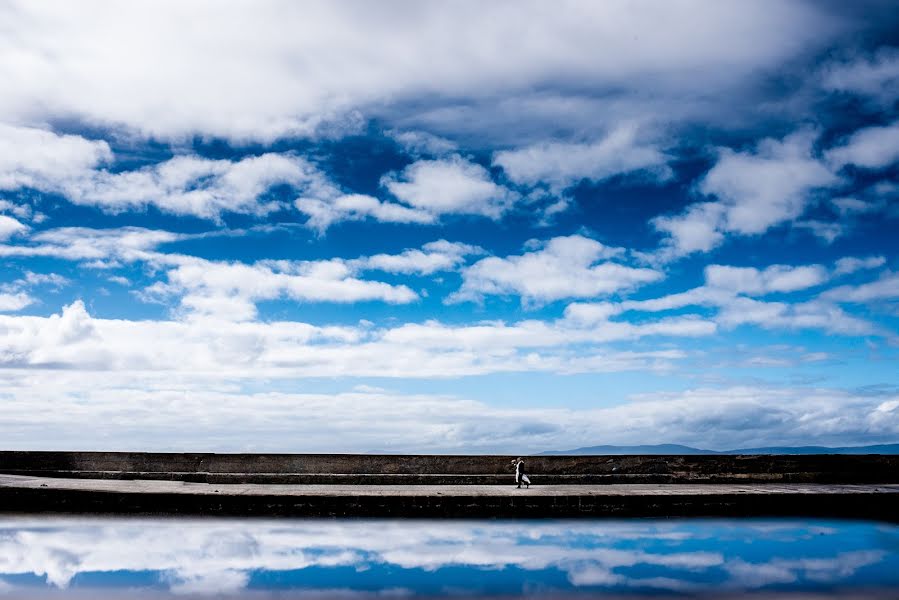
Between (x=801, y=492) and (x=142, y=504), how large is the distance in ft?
40.1

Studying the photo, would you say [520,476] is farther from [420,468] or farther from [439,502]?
[439,502]

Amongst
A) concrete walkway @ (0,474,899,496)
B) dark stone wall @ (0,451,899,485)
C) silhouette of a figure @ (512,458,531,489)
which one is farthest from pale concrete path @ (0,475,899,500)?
dark stone wall @ (0,451,899,485)

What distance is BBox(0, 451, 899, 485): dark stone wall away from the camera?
1630 cm

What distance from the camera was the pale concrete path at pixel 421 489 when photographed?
13766 mm

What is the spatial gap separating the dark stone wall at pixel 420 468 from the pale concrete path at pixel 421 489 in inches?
18.0

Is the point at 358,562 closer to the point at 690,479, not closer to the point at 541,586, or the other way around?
the point at 541,586

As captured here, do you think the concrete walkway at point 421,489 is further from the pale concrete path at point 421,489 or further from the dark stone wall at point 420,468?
the dark stone wall at point 420,468

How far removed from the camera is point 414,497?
1356cm

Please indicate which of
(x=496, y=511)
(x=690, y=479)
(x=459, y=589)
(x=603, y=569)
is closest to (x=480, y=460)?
(x=496, y=511)

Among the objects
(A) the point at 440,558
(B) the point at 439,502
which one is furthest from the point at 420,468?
(A) the point at 440,558

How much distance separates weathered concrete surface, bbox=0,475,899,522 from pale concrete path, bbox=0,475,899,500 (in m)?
0.04

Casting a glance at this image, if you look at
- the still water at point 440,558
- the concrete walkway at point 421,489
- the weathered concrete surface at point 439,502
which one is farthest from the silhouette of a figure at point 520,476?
the still water at point 440,558

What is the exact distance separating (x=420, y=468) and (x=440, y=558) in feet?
16.7

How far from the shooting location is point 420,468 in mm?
16578
